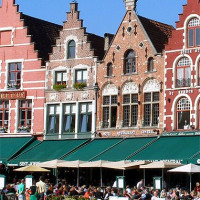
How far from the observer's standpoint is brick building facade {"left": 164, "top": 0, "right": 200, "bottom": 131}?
32.8 metres

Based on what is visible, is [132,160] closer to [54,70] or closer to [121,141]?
[121,141]

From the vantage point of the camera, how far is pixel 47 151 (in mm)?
36250

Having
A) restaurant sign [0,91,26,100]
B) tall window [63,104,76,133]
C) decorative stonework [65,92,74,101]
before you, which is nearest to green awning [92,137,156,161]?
tall window [63,104,76,133]

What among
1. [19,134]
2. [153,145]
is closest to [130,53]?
[153,145]

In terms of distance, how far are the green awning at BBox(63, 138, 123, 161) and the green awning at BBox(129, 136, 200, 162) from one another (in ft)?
8.21

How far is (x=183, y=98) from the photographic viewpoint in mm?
33250

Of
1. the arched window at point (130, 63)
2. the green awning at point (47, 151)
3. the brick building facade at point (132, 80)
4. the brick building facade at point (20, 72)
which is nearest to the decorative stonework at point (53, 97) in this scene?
the brick building facade at point (20, 72)

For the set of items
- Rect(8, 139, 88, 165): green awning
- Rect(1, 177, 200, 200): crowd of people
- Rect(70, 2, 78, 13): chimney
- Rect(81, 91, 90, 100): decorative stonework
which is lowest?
Rect(1, 177, 200, 200): crowd of people

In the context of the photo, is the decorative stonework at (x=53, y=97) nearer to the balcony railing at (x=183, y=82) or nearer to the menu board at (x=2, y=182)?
the balcony railing at (x=183, y=82)

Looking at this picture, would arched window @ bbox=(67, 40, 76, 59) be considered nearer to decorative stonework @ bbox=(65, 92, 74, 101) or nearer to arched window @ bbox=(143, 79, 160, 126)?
decorative stonework @ bbox=(65, 92, 74, 101)

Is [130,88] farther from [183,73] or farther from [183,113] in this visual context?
[183,113]

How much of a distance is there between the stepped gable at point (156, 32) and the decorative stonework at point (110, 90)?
3138 millimetres

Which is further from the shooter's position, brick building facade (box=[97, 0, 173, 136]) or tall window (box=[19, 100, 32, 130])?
tall window (box=[19, 100, 32, 130])

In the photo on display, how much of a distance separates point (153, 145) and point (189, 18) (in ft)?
21.4
